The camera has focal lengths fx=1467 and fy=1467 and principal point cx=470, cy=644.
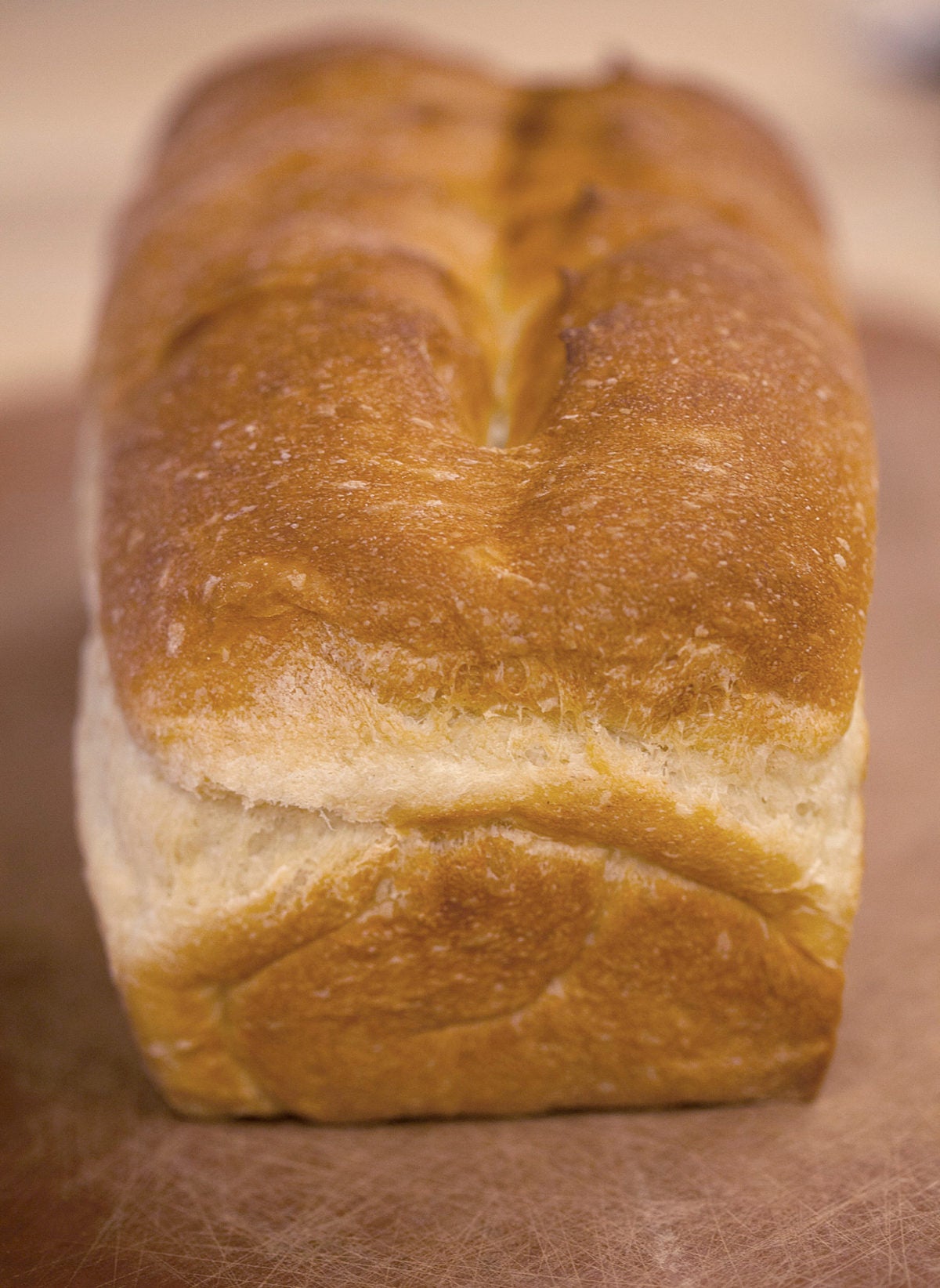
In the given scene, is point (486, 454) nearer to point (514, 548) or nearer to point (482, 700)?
point (514, 548)

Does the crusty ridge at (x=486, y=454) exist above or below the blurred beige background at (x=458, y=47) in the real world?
below

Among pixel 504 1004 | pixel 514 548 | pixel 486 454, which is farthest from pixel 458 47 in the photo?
pixel 504 1004

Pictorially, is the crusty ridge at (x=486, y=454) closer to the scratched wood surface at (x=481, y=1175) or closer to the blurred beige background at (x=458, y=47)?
the scratched wood surface at (x=481, y=1175)

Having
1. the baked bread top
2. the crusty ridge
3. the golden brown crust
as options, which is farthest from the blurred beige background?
the golden brown crust

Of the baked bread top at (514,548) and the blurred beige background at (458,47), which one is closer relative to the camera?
the baked bread top at (514,548)

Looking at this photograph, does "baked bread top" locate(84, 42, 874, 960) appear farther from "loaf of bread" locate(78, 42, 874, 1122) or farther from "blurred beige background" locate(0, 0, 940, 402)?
"blurred beige background" locate(0, 0, 940, 402)

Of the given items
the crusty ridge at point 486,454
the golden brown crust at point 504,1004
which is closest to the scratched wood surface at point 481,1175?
the golden brown crust at point 504,1004

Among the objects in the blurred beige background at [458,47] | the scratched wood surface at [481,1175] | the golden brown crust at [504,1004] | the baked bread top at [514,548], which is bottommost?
the scratched wood surface at [481,1175]

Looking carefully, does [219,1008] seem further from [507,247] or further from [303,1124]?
[507,247]
